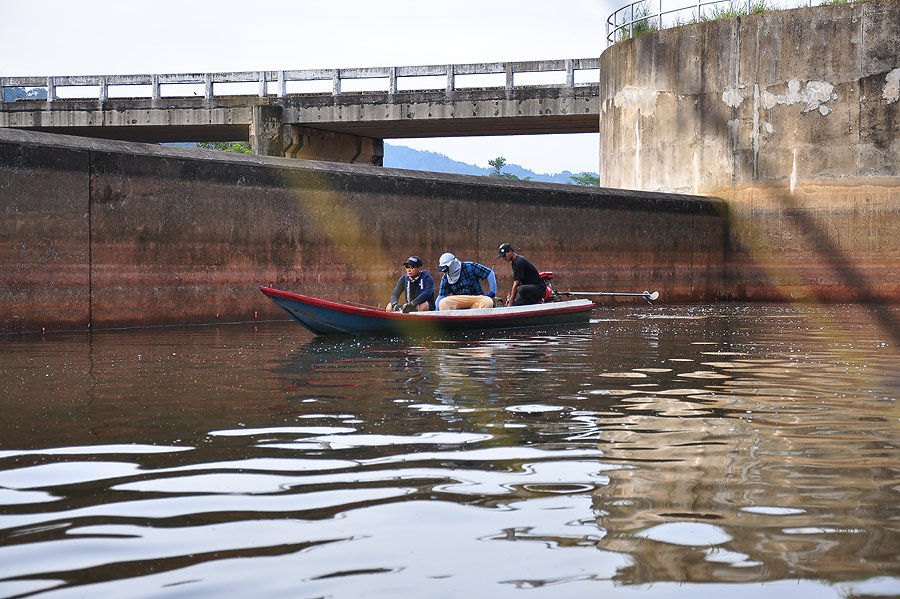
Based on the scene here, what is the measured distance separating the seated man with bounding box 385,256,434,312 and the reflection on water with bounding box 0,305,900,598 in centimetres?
434

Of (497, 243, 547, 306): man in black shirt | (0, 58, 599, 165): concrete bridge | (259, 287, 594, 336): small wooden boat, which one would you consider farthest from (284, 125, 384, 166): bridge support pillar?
(259, 287, 594, 336): small wooden boat

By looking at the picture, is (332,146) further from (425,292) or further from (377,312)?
(377,312)

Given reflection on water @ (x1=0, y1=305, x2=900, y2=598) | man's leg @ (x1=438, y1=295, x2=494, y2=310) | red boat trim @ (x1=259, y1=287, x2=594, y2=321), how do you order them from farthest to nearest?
man's leg @ (x1=438, y1=295, x2=494, y2=310) < red boat trim @ (x1=259, y1=287, x2=594, y2=321) < reflection on water @ (x1=0, y1=305, x2=900, y2=598)

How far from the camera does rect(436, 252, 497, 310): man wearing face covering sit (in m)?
14.5

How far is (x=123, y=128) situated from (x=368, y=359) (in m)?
28.4

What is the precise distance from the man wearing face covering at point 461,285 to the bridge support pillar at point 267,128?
20462mm

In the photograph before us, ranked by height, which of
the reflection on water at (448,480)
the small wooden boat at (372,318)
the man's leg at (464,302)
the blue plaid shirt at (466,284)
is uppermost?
the blue plaid shirt at (466,284)

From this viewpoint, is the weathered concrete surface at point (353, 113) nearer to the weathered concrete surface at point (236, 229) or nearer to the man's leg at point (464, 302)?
the weathered concrete surface at point (236, 229)

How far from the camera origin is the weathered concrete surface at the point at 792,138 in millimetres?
22406

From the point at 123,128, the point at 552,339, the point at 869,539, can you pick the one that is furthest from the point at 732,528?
the point at 123,128

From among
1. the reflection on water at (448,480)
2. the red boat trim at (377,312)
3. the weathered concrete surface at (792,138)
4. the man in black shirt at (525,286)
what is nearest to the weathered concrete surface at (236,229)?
the red boat trim at (377,312)

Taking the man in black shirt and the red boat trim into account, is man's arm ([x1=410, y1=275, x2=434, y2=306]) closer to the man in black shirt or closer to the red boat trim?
the red boat trim

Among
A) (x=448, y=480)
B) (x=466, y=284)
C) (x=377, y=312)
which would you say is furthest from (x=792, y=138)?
(x=448, y=480)

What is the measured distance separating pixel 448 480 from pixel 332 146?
3308 cm
